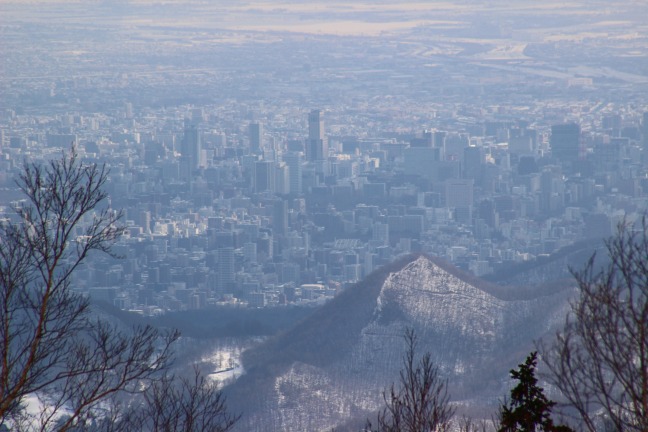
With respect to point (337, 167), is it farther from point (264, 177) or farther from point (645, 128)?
point (645, 128)

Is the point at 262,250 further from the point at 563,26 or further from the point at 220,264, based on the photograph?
the point at 563,26

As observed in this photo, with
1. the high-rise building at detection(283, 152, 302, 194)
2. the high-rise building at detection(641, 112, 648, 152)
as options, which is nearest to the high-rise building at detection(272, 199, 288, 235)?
the high-rise building at detection(283, 152, 302, 194)

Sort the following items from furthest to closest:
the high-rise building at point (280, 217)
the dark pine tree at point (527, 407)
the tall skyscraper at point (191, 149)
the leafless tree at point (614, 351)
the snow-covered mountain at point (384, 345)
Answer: the tall skyscraper at point (191, 149) < the high-rise building at point (280, 217) < the snow-covered mountain at point (384, 345) < the dark pine tree at point (527, 407) < the leafless tree at point (614, 351)

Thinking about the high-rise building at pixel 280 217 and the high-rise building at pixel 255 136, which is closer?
the high-rise building at pixel 280 217

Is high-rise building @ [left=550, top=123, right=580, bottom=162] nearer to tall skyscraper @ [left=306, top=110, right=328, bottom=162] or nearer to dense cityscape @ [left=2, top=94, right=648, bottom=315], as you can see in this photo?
dense cityscape @ [left=2, top=94, right=648, bottom=315]

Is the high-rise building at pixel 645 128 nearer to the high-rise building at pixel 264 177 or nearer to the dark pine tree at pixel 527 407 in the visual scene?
the high-rise building at pixel 264 177

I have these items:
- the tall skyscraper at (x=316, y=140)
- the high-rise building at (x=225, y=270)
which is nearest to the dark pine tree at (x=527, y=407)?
the high-rise building at (x=225, y=270)

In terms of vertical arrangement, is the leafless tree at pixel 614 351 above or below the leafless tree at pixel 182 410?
above

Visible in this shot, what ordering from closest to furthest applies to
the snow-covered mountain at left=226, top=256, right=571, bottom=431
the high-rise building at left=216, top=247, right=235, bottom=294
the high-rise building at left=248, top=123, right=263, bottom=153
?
the snow-covered mountain at left=226, top=256, right=571, bottom=431 → the high-rise building at left=216, top=247, right=235, bottom=294 → the high-rise building at left=248, top=123, right=263, bottom=153
